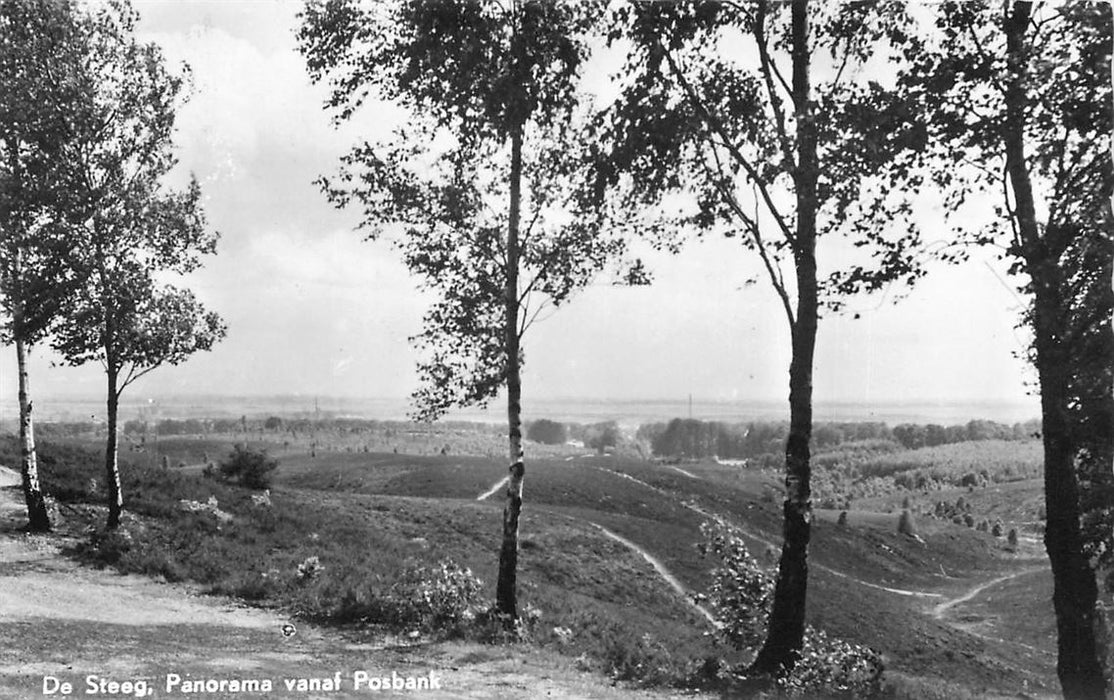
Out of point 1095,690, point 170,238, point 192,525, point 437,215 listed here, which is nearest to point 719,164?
point 437,215

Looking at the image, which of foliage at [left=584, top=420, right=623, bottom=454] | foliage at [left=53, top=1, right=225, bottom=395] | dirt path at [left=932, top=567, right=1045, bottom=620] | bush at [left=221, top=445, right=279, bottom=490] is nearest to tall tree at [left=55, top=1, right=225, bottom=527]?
foliage at [left=53, top=1, right=225, bottom=395]

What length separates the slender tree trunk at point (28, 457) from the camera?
17.6 metres

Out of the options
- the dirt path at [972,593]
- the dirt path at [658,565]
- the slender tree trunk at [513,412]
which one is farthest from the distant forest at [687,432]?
the slender tree trunk at [513,412]

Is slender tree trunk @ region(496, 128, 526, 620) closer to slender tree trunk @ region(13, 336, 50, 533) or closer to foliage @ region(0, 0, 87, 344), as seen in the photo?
foliage @ region(0, 0, 87, 344)

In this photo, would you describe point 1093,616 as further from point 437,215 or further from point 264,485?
point 264,485

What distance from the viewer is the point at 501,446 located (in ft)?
306

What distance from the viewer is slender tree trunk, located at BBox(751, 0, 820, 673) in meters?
10.1

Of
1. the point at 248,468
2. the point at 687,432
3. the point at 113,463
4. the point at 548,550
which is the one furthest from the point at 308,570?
the point at 687,432

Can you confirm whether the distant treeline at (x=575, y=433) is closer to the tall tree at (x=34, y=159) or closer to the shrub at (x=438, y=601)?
the tall tree at (x=34, y=159)

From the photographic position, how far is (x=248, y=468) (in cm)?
3022

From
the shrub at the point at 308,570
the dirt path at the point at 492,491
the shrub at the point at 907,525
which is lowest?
the shrub at the point at 907,525

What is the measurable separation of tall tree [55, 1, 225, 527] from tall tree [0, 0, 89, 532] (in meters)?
0.38

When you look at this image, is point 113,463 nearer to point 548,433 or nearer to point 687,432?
point 687,432

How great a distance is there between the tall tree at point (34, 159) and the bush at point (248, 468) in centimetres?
1417
